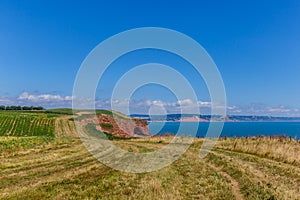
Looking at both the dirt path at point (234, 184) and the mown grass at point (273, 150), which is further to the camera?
the mown grass at point (273, 150)

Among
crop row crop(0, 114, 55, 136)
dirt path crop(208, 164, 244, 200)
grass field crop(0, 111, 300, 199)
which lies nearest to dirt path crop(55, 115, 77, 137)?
crop row crop(0, 114, 55, 136)

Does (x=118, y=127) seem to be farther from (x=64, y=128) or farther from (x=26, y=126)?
(x=26, y=126)

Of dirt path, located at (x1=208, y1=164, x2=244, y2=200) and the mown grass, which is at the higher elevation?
the mown grass

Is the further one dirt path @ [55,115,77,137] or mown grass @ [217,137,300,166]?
dirt path @ [55,115,77,137]

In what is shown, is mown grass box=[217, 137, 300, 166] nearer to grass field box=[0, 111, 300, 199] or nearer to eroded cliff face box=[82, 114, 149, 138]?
grass field box=[0, 111, 300, 199]

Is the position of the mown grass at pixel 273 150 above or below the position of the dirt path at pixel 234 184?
above

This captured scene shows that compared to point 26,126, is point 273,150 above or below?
above

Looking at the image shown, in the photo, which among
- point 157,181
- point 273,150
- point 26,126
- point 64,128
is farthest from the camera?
point 64,128

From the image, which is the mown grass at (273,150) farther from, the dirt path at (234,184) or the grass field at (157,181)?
the dirt path at (234,184)

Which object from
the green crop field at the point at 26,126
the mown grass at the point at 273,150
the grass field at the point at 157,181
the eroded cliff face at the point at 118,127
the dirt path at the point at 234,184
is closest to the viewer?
the dirt path at the point at 234,184

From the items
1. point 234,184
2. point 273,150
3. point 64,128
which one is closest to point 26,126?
point 64,128

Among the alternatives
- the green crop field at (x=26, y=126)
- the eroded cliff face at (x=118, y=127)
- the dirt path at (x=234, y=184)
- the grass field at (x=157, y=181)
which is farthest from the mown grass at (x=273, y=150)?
the eroded cliff face at (x=118, y=127)

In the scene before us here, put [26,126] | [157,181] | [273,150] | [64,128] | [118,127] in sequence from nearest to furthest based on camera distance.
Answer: [157,181], [273,150], [26,126], [64,128], [118,127]

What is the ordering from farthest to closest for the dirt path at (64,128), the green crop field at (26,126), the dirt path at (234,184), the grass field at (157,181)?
the green crop field at (26,126), the dirt path at (64,128), the grass field at (157,181), the dirt path at (234,184)
